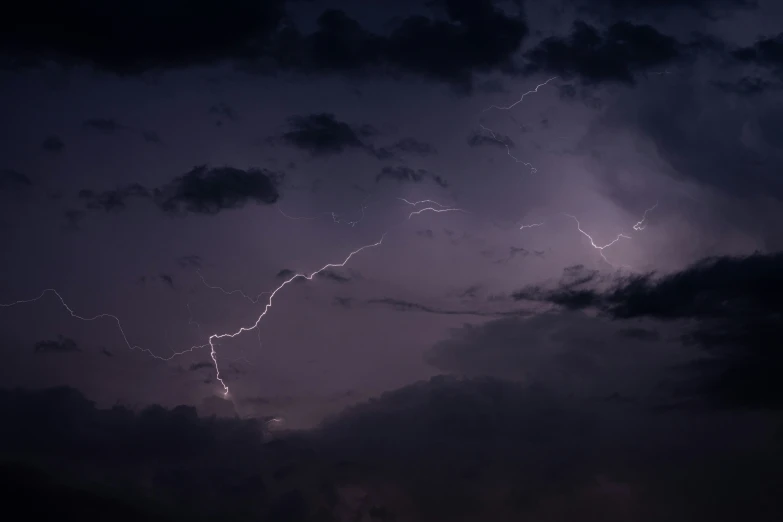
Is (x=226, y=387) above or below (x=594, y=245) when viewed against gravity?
below

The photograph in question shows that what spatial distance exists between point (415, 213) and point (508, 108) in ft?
20.8

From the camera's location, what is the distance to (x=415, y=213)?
21.4 meters

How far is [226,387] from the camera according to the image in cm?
2170

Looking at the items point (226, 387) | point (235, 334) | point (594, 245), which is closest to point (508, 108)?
point (594, 245)

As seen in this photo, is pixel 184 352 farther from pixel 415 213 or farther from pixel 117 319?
pixel 415 213

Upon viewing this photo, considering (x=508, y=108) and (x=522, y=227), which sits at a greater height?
(x=508, y=108)

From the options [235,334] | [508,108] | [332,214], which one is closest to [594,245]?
[508,108]

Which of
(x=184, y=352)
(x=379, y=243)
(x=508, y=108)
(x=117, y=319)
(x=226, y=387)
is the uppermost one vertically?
(x=508, y=108)

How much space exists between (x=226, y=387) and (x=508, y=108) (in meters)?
18.1

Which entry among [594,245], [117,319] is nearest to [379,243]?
[594,245]

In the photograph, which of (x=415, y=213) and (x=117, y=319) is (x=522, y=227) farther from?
(x=117, y=319)

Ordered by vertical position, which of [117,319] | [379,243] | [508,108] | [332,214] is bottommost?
[117,319]

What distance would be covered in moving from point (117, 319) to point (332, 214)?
36.3 ft

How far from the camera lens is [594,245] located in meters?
21.8
